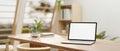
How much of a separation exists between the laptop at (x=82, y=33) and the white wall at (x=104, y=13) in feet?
6.70

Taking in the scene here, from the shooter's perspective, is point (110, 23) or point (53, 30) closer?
point (110, 23)

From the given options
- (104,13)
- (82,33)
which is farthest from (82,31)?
(104,13)

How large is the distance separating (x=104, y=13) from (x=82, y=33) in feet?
7.49

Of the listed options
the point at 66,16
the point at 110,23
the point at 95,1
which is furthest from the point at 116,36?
the point at 66,16

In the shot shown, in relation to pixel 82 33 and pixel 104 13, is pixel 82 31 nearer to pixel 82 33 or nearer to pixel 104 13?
pixel 82 33

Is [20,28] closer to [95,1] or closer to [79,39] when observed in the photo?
[95,1]

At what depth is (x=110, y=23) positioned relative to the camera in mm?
4738

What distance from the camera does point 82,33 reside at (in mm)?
2715

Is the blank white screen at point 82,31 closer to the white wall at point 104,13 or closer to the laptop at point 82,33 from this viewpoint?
the laptop at point 82,33

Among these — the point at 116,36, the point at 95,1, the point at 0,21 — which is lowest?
the point at 116,36

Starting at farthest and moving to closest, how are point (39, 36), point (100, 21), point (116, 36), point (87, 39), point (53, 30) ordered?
point (53, 30) < point (100, 21) < point (116, 36) < point (39, 36) < point (87, 39)

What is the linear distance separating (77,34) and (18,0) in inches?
99.0

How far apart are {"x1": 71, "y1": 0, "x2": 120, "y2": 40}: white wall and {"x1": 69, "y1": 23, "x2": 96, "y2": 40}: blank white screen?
2.04m

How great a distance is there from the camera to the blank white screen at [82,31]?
105 inches
